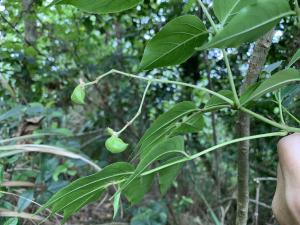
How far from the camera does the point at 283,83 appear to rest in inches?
20.0

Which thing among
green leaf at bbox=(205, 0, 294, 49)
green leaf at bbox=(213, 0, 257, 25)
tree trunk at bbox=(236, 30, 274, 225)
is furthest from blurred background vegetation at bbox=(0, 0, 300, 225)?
green leaf at bbox=(205, 0, 294, 49)

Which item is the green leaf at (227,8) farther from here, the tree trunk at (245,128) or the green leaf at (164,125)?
the tree trunk at (245,128)

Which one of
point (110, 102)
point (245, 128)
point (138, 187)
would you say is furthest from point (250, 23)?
point (110, 102)

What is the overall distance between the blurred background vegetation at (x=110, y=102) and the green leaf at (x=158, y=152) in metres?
0.86

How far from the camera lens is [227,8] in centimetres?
55

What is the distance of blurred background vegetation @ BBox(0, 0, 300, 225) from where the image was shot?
5.25ft

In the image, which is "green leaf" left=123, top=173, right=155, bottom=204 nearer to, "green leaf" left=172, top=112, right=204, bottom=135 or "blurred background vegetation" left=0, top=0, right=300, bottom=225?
"green leaf" left=172, top=112, right=204, bottom=135

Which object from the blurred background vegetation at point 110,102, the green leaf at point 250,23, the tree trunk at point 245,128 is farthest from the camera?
the blurred background vegetation at point 110,102

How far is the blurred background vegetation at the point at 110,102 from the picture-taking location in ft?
5.25

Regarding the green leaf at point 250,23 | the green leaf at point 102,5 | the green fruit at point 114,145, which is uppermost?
the green leaf at point 102,5

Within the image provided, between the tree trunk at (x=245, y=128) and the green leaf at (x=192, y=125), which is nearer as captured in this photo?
the green leaf at (x=192, y=125)

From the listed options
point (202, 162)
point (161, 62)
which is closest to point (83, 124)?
point (202, 162)

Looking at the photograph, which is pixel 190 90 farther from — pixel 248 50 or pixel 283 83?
pixel 283 83

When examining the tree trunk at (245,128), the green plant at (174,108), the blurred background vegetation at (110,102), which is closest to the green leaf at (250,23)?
the green plant at (174,108)
